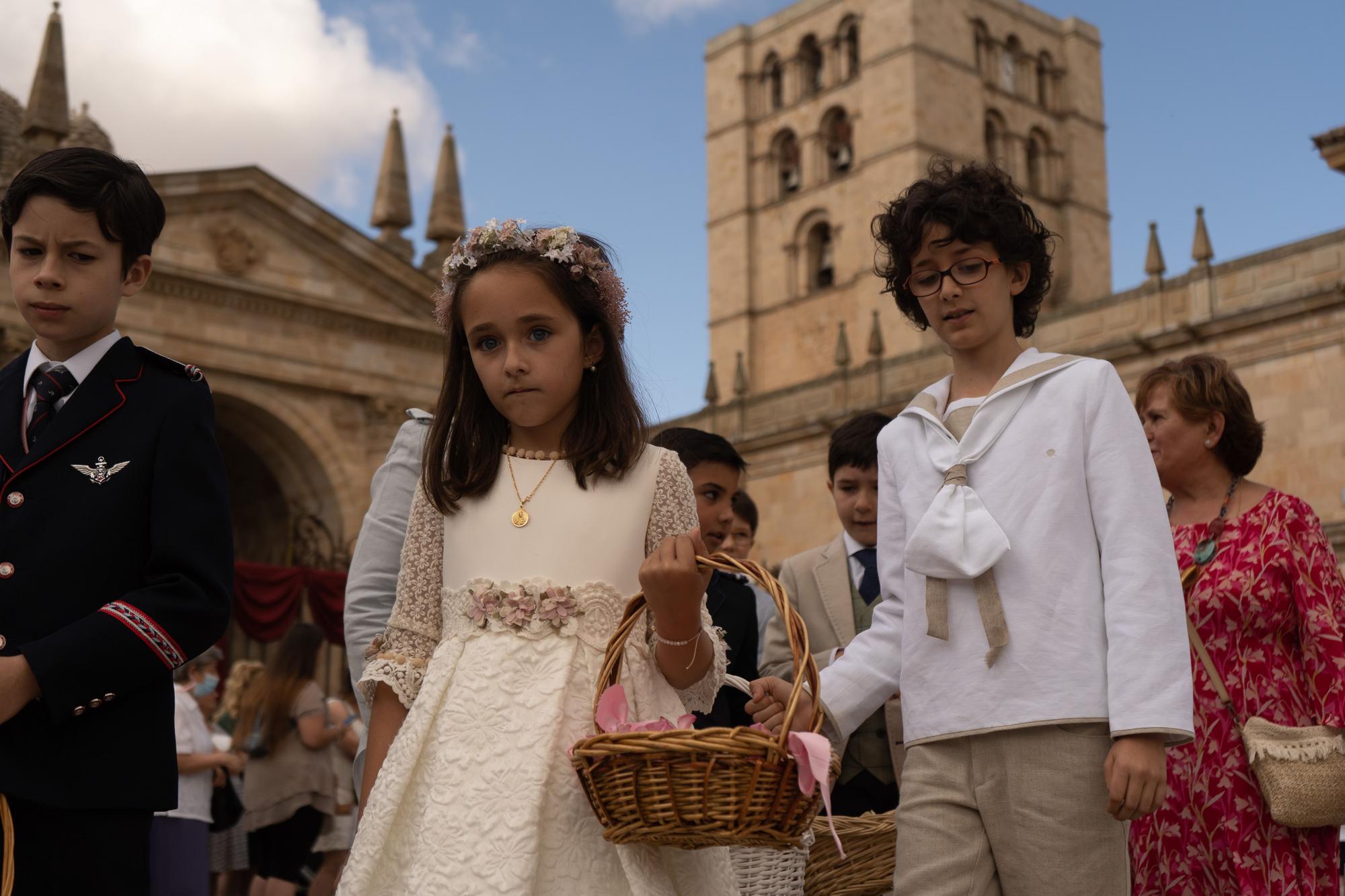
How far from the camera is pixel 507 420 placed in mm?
3197

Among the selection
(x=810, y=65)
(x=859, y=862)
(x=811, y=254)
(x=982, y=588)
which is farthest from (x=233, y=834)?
(x=810, y=65)

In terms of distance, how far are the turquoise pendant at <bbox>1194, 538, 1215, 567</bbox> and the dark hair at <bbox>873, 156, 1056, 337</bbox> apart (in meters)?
1.09

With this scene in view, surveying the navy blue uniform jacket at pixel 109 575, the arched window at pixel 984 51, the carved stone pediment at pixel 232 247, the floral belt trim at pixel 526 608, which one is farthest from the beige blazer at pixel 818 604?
the arched window at pixel 984 51

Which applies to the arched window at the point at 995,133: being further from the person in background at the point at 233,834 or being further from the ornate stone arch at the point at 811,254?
the person in background at the point at 233,834

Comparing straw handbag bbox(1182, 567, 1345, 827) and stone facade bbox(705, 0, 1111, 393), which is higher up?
stone facade bbox(705, 0, 1111, 393)

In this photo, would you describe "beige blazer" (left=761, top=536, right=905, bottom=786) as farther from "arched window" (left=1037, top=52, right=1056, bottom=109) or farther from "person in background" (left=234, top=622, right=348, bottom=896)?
"arched window" (left=1037, top=52, right=1056, bottom=109)

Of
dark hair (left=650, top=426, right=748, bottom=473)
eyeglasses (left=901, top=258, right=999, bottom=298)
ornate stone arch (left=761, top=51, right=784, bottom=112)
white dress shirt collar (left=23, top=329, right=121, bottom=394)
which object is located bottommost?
white dress shirt collar (left=23, top=329, right=121, bottom=394)

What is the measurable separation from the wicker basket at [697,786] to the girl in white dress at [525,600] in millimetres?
167

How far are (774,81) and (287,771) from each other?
4363 cm

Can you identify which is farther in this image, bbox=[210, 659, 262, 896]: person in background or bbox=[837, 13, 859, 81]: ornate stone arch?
bbox=[837, 13, 859, 81]: ornate stone arch

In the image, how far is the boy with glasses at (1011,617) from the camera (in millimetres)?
2912

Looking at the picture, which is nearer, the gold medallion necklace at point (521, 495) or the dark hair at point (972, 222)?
the gold medallion necklace at point (521, 495)

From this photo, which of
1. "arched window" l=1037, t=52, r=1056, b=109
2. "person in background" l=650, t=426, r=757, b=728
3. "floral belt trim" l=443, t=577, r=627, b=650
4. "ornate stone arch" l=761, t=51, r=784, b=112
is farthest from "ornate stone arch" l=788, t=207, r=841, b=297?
"floral belt trim" l=443, t=577, r=627, b=650

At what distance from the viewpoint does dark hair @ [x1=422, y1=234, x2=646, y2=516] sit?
3.02 metres
